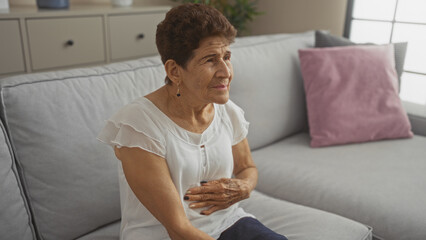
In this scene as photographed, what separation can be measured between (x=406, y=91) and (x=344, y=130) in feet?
4.17

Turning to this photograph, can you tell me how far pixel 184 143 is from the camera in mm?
1112

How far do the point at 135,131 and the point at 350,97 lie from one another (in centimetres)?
132

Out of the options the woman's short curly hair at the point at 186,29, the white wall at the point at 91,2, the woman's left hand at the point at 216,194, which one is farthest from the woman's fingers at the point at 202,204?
the white wall at the point at 91,2

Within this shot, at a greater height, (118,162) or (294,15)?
(294,15)

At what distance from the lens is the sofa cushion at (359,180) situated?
4.74 ft

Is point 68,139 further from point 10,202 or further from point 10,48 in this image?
point 10,48

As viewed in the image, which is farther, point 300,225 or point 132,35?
point 132,35

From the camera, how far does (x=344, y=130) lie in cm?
200

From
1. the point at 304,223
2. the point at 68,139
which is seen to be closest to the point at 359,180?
the point at 304,223

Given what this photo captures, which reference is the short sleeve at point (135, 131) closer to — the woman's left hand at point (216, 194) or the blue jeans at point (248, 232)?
the woman's left hand at point (216, 194)

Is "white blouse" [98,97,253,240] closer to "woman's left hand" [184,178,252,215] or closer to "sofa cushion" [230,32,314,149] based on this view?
"woman's left hand" [184,178,252,215]

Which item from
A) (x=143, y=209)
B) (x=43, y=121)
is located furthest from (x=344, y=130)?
(x=43, y=121)

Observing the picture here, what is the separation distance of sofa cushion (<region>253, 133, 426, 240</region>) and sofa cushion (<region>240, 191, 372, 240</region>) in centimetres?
14

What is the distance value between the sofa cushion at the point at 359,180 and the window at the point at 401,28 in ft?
3.20
